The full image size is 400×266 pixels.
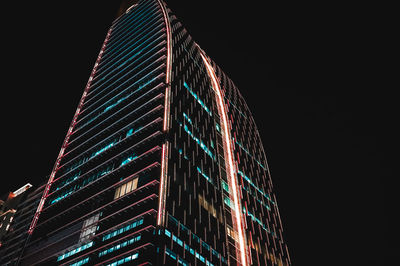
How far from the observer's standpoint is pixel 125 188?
2003 inches

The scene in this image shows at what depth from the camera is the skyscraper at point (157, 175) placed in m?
44.3

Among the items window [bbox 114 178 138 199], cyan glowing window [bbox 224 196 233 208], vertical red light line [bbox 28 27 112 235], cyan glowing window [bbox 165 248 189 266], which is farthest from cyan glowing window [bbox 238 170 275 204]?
vertical red light line [bbox 28 27 112 235]

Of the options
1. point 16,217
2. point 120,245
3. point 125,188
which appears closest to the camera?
point 120,245

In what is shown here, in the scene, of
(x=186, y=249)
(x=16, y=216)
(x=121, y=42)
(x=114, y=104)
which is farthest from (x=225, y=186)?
(x=16, y=216)

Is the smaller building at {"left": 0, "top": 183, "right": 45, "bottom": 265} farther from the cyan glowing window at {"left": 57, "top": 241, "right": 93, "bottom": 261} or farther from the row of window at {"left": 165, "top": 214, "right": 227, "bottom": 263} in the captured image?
the row of window at {"left": 165, "top": 214, "right": 227, "bottom": 263}

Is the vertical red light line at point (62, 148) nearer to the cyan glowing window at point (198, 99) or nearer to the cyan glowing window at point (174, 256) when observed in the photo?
the cyan glowing window at point (198, 99)

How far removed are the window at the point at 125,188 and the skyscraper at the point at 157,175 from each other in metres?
0.22

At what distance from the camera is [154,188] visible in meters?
45.7

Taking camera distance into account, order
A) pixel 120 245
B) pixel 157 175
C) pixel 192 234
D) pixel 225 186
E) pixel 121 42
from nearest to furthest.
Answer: pixel 120 245 → pixel 192 234 → pixel 157 175 → pixel 225 186 → pixel 121 42

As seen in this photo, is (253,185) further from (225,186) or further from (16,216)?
(16,216)

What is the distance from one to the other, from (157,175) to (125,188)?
278 inches

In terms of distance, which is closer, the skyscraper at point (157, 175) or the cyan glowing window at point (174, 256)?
the cyan glowing window at point (174, 256)

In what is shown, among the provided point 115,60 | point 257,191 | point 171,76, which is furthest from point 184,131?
point 115,60

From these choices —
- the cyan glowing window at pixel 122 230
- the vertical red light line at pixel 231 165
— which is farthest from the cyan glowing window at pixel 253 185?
the cyan glowing window at pixel 122 230
